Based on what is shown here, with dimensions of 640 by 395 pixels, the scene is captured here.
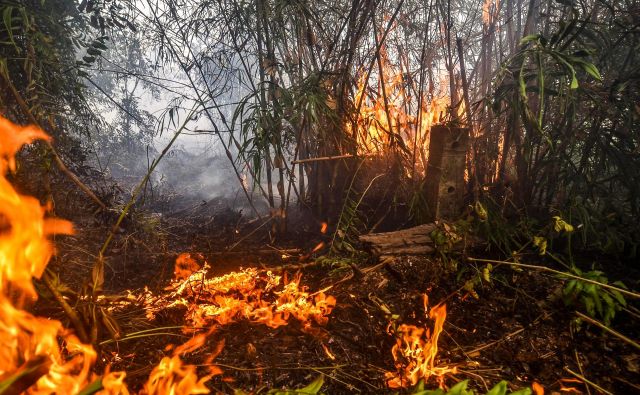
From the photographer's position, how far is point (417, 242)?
276 centimetres

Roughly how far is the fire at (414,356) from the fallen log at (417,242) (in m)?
0.60

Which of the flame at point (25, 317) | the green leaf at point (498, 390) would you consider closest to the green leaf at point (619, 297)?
the green leaf at point (498, 390)

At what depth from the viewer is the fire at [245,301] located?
2328mm

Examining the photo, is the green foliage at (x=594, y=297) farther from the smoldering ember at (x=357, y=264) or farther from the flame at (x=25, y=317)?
the flame at (x=25, y=317)

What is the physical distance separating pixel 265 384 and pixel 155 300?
1166 mm

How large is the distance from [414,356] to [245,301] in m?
1.18

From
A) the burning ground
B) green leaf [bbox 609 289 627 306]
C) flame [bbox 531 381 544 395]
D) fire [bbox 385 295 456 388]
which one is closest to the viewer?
the burning ground

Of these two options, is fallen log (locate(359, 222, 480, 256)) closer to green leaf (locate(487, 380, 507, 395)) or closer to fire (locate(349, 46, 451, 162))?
fire (locate(349, 46, 451, 162))

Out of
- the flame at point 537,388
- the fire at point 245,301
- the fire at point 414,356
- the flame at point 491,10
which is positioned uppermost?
the flame at point 491,10

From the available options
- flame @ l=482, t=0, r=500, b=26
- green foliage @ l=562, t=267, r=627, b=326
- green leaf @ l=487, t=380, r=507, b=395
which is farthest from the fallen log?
flame @ l=482, t=0, r=500, b=26

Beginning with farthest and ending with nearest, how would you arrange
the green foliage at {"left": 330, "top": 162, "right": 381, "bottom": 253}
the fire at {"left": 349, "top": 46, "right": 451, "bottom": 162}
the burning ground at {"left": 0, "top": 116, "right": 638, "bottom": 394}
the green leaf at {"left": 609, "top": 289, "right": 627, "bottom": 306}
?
the fire at {"left": 349, "top": 46, "right": 451, "bottom": 162}
the green foliage at {"left": 330, "top": 162, "right": 381, "bottom": 253}
the green leaf at {"left": 609, "top": 289, "right": 627, "bottom": 306}
the burning ground at {"left": 0, "top": 116, "right": 638, "bottom": 394}

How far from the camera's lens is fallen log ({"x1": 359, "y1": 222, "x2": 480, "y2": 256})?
2.66 meters

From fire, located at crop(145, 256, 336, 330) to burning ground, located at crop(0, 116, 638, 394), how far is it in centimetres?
1

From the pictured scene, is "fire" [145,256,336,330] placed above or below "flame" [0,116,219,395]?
below
